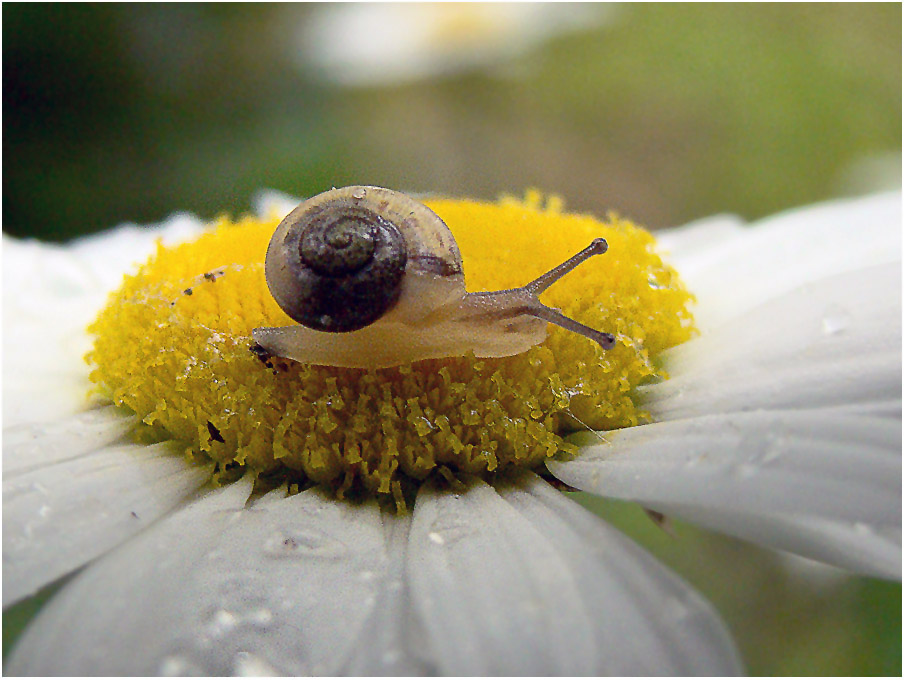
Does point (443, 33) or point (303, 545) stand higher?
point (443, 33)

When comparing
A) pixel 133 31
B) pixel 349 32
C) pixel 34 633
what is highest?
pixel 349 32

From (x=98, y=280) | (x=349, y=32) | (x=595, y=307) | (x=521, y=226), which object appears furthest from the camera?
(x=349, y=32)

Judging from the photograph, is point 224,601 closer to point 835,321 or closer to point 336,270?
point 336,270

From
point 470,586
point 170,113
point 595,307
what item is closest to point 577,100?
point 170,113

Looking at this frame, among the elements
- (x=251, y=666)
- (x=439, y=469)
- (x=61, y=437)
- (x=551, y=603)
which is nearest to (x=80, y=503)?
(x=61, y=437)

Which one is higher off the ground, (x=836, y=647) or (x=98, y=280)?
(x=98, y=280)

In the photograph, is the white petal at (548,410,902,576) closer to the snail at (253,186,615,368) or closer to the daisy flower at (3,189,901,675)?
the daisy flower at (3,189,901,675)

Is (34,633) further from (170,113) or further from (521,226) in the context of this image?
(170,113)
